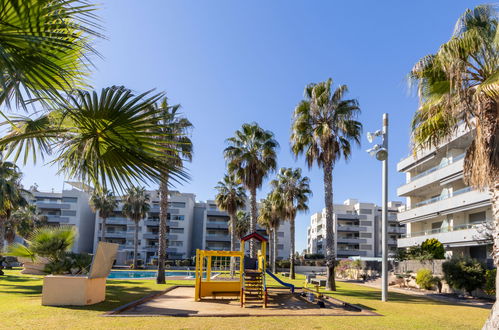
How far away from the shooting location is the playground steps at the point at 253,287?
1625 centimetres

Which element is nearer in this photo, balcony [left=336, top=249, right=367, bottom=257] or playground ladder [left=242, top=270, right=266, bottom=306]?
playground ladder [left=242, top=270, right=266, bottom=306]

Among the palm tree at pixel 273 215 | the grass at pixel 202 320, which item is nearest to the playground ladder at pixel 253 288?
the grass at pixel 202 320

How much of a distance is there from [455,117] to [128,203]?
54853 millimetres

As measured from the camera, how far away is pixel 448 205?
119 ft

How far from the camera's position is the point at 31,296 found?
16.8 m

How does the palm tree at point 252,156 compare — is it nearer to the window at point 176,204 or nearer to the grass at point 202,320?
the grass at point 202,320

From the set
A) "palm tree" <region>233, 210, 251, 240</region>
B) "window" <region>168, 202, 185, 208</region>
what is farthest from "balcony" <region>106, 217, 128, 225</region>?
"palm tree" <region>233, 210, 251, 240</region>

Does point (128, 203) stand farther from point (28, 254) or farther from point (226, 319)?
point (226, 319)

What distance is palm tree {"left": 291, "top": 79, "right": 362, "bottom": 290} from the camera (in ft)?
79.9

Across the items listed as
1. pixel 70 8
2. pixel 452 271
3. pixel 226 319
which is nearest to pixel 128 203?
pixel 452 271

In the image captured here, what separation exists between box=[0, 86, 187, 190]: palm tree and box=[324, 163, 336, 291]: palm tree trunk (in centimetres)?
1913

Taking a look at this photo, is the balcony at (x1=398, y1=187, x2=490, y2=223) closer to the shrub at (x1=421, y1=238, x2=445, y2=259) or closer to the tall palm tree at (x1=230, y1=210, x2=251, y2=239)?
the shrub at (x1=421, y1=238, x2=445, y2=259)

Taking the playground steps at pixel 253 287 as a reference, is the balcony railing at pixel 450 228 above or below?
above

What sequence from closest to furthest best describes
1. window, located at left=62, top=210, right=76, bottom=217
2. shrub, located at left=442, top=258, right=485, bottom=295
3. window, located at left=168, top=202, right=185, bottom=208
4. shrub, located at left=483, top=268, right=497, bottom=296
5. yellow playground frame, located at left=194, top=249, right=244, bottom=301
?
1. yellow playground frame, located at left=194, top=249, right=244, bottom=301
2. shrub, located at left=483, top=268, right=497, bottom=296
3. shrub, located at left=442, top=258, right=485, bottom=295
4. window, located at left=62, top=210, right=76, bottom=217
5. window, located at left=168, top=202, right=185, bottom=208
